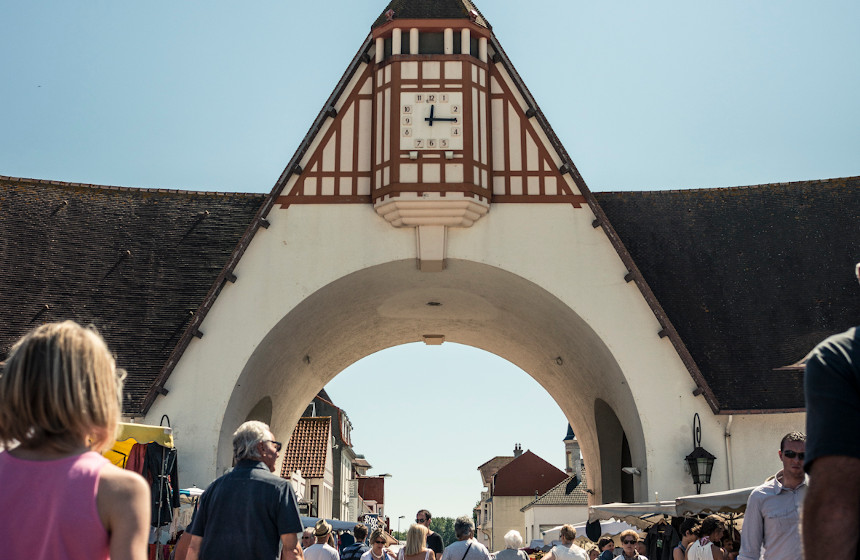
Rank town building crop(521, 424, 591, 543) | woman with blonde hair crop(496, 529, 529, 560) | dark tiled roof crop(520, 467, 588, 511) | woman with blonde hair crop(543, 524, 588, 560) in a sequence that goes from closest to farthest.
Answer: woman with blonde hair crop(496, 529, 529, 560), woman with blonde hair crop(543, 524, 588, 560), town building crop(521, 424, 591, 543), dark tiled roof crop(520, 467, 588, 511)

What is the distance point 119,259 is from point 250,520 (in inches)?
653

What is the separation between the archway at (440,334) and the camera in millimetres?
19188

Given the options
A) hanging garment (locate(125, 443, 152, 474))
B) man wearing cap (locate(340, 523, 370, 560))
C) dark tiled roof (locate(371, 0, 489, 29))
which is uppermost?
dark tiled roof (locate(371, 0, 489, 29))

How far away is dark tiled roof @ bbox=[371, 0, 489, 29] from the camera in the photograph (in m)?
19.5

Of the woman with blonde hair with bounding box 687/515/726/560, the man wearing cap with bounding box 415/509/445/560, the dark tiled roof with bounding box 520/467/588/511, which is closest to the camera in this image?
the woman with blonde hair with bounding box 687/515/726/560

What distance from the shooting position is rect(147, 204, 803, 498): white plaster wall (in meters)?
18.1

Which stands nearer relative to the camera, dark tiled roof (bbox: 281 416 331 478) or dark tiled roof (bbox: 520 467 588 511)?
dark tiled roof (bbox: 281 416 331 478)

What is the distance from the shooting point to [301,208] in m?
19.4

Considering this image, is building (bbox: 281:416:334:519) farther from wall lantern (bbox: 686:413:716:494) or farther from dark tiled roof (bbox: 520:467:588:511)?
wall lantern (bbox: 686:413:716:494)

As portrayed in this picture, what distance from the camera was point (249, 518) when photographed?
556 centimetres

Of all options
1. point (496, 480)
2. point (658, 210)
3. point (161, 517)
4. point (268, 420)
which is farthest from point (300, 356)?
point (496, 480)

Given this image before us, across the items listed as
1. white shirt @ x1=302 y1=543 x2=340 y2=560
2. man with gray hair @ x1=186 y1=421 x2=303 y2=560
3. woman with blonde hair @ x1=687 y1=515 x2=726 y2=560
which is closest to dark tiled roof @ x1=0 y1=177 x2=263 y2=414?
white shirt @ x1=302 y1=543 x2=340 y2=560

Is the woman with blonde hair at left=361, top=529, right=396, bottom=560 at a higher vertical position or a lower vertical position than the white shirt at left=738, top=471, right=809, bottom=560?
lower

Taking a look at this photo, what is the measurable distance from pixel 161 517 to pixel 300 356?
705cm
